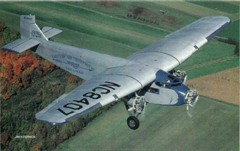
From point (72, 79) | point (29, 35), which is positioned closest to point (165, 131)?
point (72, 79)

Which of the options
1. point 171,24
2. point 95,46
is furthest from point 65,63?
point 171,24

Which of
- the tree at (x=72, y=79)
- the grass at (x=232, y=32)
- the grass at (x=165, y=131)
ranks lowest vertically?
the grass at (x=165, y=131)

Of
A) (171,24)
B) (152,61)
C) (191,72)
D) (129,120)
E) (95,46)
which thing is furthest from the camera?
(171,24)

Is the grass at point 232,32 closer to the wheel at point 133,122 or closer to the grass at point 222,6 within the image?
the grass at point 222,6

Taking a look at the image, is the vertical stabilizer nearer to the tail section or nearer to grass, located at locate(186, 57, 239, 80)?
the tail section

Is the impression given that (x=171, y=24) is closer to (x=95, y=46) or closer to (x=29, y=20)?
(x=95, y=46)

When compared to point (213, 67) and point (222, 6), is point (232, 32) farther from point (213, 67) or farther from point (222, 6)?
point (213, 67)

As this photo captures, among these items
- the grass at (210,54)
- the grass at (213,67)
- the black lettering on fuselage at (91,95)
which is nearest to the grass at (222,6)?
the grass at (210,54)
